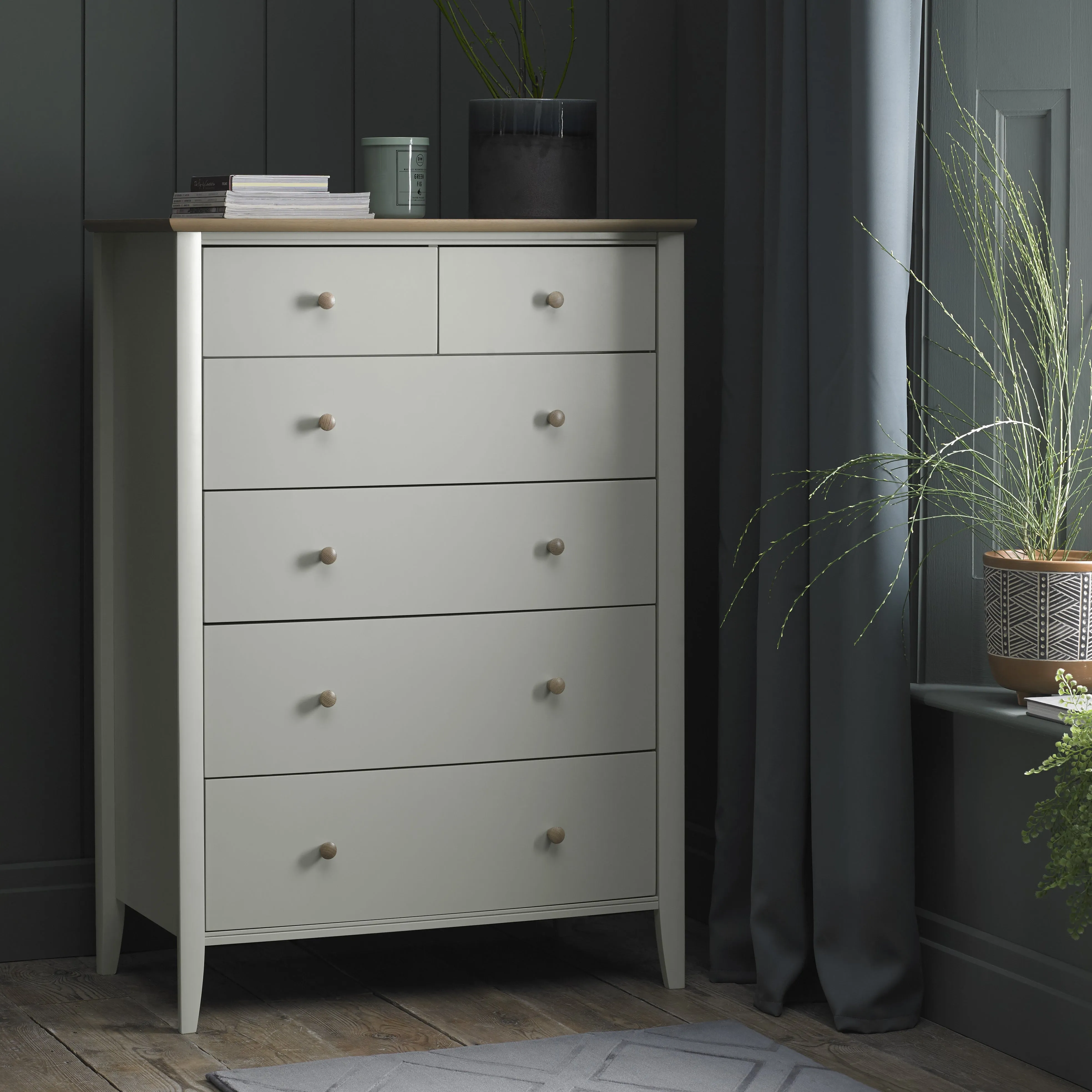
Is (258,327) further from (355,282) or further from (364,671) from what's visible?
(364,671)

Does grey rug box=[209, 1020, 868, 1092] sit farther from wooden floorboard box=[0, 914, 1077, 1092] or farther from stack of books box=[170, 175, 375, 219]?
stack of books box=[170, 175, 375, 219]

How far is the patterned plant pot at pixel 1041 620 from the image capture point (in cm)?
207

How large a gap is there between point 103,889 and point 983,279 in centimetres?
169

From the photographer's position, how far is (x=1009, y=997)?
2209 millimetres

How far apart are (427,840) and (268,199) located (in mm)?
976

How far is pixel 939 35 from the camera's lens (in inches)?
91.3

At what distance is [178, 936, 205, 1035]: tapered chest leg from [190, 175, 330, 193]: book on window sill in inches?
42.8

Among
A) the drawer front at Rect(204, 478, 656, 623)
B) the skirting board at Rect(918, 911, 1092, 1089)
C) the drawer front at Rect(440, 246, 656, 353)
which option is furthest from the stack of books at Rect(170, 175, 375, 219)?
the skirting board at Rect(918, 911, 1092, 1089)

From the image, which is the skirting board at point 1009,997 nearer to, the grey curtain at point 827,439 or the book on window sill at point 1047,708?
the grey curtain at point 827,439

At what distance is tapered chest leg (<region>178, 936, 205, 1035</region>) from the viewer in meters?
2.28

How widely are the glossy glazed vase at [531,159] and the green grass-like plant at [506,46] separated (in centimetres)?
25

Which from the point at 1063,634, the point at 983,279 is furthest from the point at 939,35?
the point at 1063,634

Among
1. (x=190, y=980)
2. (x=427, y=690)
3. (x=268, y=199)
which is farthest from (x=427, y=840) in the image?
(x=268, y=199)

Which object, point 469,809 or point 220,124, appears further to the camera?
point 220,124
